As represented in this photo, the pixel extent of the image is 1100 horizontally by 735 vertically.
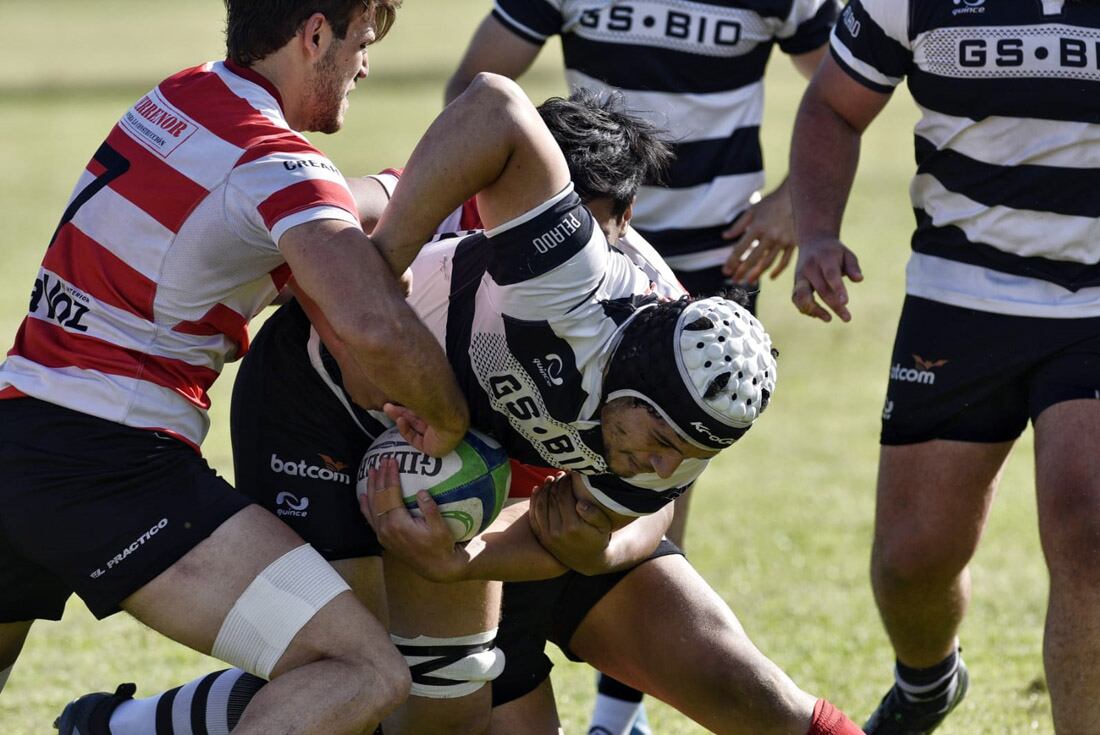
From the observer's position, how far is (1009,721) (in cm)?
514

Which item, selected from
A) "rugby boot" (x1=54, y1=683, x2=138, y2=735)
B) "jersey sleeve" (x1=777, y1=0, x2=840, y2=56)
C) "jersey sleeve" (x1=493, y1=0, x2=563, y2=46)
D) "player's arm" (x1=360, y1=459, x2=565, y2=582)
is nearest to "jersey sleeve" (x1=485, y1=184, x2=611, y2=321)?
"player's arm" (x1=360, y1=459, x2=565, y2=582)

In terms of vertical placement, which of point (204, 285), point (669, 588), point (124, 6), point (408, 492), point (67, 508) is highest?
point (204, 285)

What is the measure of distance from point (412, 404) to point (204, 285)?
562mm

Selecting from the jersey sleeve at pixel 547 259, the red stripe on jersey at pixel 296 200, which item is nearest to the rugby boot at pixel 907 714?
the jersey sleeve at pixel 547 259

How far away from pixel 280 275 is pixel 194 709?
1254mm

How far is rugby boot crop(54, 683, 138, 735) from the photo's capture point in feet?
13.4

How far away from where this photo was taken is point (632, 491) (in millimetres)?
3717

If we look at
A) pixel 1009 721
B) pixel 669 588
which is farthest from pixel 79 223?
pixel 1009 721

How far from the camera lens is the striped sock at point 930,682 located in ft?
15.6

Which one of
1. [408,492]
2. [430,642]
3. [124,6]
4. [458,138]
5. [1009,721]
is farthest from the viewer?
[124,6]

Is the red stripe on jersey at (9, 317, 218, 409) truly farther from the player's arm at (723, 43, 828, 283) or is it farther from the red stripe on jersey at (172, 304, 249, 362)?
the player's arm at (723, 43, 828, 283)

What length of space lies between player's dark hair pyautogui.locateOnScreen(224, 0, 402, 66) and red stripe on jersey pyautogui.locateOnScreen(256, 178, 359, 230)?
48cm

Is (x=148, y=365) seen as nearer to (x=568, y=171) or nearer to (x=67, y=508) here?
(x=67, y=508)

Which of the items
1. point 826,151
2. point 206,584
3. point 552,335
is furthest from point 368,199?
point 826,151
